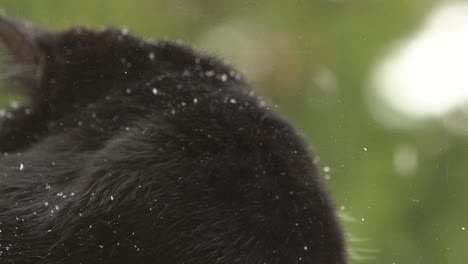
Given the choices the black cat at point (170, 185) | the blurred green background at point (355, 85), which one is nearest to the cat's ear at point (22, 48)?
the black cat at point (170, 185)

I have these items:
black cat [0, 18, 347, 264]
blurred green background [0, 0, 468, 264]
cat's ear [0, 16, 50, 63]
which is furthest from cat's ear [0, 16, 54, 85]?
blurred green background [0, 0, 468, 264]

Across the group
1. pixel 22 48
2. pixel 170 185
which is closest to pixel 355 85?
pixel 22 48

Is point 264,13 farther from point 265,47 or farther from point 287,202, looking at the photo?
point 287,202

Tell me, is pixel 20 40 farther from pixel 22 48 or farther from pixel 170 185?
pixel 170 185

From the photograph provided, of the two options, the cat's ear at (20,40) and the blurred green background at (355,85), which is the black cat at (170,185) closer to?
the cat's ear at (20,40)

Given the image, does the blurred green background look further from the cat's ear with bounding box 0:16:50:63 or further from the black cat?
the black cat

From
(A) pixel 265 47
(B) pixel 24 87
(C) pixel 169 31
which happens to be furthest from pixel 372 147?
(B) pixel 24 87
